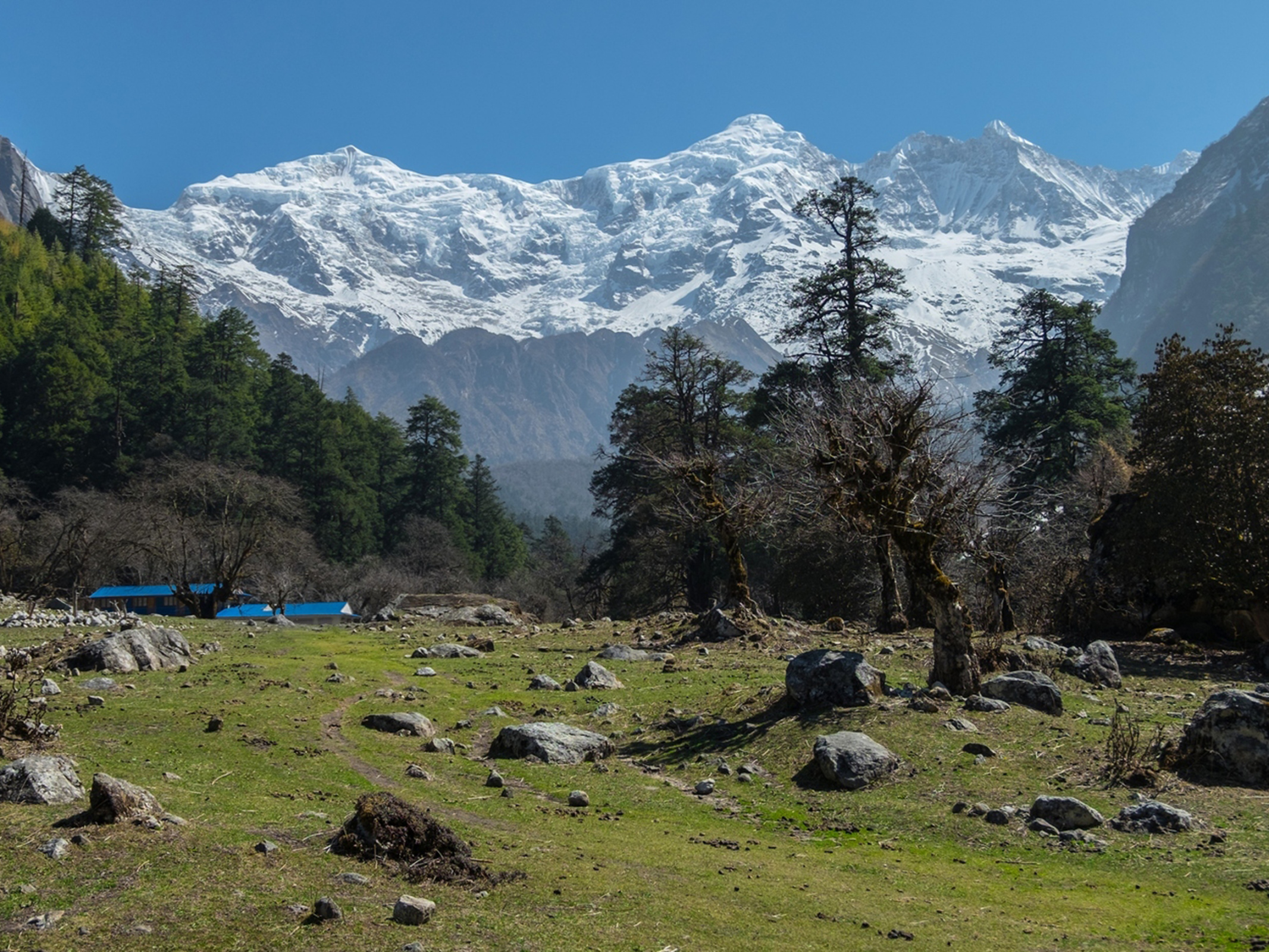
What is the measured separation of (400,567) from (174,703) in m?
56.4

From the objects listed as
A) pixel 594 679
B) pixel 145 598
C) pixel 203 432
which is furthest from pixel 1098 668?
pixel 203 432

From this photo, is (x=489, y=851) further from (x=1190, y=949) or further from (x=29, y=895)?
(x=1190, y=949)

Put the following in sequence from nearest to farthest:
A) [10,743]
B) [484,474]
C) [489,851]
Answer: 1. [489,851]
2. [10,743]
3. [484,474]

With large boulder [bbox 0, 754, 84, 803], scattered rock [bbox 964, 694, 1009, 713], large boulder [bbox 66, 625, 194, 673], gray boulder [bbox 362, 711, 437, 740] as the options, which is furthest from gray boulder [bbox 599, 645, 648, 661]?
large boulder [bbox 0, 754, 84, 803]

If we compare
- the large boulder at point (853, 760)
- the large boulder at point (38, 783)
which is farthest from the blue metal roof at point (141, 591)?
the large boulder at point (853, 760)

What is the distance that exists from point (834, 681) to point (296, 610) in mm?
45384

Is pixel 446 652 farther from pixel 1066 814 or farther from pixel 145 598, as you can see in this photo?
pixel 145 598

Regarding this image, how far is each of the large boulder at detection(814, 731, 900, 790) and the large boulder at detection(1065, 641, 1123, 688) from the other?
6.44m

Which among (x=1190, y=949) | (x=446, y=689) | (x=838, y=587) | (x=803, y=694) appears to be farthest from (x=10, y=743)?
(x=838, y=587)

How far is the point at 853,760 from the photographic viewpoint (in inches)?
473

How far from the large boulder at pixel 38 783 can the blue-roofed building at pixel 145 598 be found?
50.4 meters

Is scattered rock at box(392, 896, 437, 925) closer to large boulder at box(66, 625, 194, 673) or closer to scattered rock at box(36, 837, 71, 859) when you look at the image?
→ scattered rock at box(36, 837, 71, 859)

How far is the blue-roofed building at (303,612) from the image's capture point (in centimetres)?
4928

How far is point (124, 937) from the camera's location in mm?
6453
